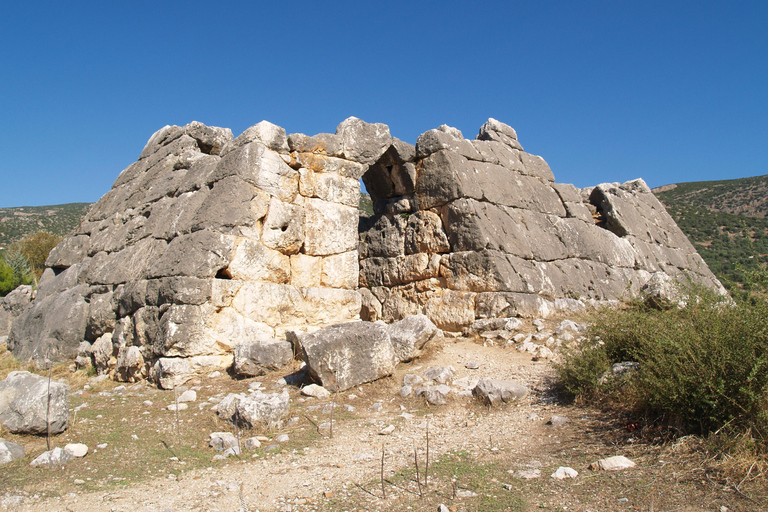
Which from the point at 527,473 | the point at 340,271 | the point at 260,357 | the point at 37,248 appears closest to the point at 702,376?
the point at 527,473

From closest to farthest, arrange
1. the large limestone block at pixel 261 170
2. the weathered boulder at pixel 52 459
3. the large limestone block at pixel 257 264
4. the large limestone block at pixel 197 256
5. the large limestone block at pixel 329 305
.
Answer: the weathered boulder at pixel 52 459 < the large limestone block at pixel 197 256 < the large limestone block at pixel 257 264 < the large limestone block at pixel 261 170 < the large limestone block at pixel 329 305

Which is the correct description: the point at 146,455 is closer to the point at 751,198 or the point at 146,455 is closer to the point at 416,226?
the point at 416,226

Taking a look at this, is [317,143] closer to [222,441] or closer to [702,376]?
[222,441]

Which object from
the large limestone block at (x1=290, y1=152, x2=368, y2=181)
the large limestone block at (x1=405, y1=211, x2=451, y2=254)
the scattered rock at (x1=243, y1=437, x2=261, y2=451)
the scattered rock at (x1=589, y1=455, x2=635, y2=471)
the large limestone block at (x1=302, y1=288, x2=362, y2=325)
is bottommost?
the scattered rock at (x1=589, y1=455, x2=635, y2=471)

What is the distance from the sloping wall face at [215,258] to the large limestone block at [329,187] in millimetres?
15

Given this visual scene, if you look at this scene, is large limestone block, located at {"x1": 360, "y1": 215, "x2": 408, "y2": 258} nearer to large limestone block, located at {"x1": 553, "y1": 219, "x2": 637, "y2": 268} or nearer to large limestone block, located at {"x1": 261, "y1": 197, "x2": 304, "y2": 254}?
large limestone block, located at {"x1": 261, "y1": 197, "x2": 304, "y2": 254}

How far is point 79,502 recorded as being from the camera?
109 inches

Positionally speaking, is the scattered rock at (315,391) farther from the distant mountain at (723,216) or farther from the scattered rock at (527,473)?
the distant mountain at (723,216)

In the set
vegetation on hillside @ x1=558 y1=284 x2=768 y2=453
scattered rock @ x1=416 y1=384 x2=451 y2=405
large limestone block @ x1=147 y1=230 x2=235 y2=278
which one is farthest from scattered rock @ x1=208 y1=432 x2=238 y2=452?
vegetation on hillside @ x1=558 y1=284 x2=768 y2=453

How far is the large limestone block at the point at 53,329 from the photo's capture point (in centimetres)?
674

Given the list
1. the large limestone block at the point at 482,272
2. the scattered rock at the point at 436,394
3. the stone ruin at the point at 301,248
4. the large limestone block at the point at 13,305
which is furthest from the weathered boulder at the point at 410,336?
the large limestone block at the point at 13,305

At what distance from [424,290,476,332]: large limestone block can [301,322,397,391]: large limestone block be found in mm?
2102

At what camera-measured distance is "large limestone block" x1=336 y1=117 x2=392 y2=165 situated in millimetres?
7242

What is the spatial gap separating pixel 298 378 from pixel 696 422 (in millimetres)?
3288
